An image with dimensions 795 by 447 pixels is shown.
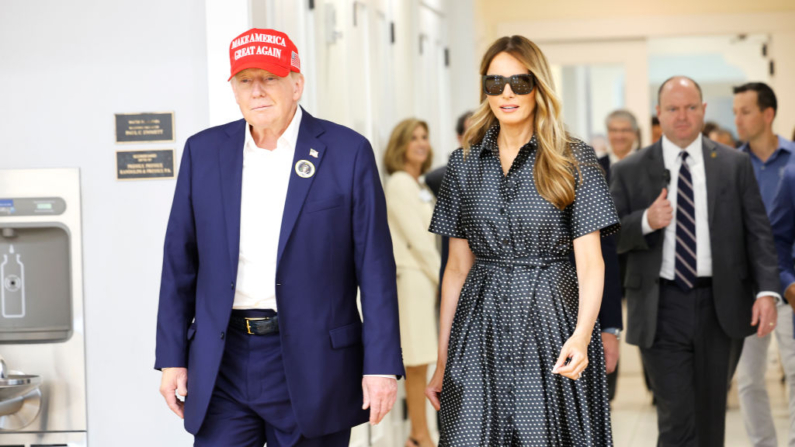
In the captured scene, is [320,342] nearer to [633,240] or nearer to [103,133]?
[103,133]

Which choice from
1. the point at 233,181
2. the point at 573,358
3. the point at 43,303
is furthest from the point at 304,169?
the point at 43,303

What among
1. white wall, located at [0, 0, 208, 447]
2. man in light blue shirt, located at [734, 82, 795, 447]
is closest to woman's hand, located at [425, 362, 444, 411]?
white wall, located at [0, 0, 208, 447]

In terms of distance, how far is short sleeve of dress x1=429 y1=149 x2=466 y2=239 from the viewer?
2965 mm

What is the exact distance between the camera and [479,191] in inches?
113

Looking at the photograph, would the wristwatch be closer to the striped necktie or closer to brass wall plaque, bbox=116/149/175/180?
the striped necktie

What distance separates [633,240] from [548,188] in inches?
59.5

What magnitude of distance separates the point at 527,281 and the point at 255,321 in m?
0.72

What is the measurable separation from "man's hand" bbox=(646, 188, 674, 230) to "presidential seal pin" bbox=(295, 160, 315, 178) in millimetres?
1784

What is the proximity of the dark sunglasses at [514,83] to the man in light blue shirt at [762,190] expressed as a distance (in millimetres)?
2648

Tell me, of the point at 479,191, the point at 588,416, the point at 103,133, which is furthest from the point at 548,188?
the point at 103,133

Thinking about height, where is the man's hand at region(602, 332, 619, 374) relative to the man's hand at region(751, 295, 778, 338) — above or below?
below

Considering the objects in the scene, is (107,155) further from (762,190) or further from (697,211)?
(762,190)

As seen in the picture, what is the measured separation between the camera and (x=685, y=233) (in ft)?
13.6

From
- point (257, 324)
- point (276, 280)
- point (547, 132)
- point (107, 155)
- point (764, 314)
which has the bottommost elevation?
point (764, 314)
